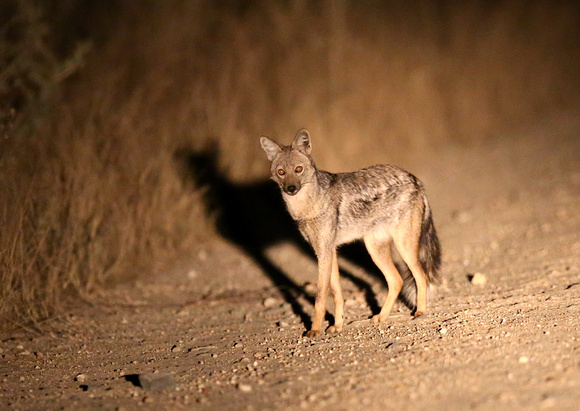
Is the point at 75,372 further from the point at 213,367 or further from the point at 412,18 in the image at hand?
the point at 412,18

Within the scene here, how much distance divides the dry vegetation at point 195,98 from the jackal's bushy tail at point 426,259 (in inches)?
126

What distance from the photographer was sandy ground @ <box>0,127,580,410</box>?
4.33m

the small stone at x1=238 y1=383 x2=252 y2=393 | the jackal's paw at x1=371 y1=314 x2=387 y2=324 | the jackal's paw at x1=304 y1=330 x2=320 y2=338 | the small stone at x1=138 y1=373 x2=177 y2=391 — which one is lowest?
the small stone at x1=238 y1=383 x2=252 y2=393

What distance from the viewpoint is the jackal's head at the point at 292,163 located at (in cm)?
577

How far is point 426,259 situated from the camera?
6168mm

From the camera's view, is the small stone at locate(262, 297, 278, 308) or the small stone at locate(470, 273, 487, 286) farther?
the small stone at locate(262, 297, 278, 308)

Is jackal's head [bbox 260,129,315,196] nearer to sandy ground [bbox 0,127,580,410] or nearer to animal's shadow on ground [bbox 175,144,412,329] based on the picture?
sandy ground [bbox 0,127,580,410]

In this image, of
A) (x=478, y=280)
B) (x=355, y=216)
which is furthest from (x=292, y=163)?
(x=478, y=280)

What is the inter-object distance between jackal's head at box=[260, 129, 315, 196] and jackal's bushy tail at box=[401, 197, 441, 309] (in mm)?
1086

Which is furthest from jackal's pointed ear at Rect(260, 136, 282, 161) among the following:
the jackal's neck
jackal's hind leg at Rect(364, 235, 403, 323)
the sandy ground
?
the sandy ground

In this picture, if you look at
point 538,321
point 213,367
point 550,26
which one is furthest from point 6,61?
point 550,26

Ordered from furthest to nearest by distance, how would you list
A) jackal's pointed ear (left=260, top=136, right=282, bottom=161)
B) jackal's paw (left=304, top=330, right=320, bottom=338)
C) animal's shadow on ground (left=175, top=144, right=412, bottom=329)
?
animal's shadow on ground (left=175, top=144, right=412, bottom=329) → jackal's pointed ear (left=260, top=136, right=282, bottom=161) → jackal's paw (left=304, top=330, right=320, bottom=338)

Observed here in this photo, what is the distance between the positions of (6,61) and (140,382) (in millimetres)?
5935

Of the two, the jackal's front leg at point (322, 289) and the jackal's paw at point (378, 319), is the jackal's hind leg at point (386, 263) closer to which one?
the jackal's paw at point (378, 319)
